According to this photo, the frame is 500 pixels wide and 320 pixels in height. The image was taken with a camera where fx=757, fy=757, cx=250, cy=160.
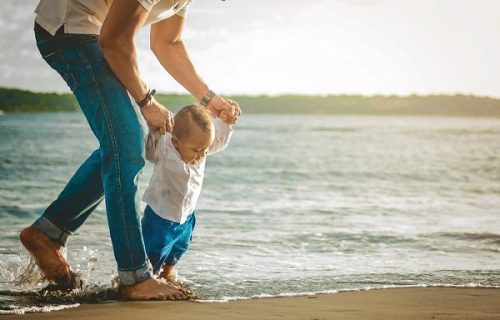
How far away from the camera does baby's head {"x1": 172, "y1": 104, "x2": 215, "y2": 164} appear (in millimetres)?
3910

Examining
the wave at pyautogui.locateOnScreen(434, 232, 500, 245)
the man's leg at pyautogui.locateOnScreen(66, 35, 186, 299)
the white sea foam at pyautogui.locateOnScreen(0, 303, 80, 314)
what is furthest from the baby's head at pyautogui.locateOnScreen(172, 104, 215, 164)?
the wave at pyautogui.locateOnScreen(434, 232, 500, 245)

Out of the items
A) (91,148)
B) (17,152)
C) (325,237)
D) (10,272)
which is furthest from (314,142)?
(10,272)

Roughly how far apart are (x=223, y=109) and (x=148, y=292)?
3.69ft

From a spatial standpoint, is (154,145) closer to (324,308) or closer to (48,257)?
(48,257)

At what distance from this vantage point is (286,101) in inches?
2817

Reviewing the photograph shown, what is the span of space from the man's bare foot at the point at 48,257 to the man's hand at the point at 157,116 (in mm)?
938

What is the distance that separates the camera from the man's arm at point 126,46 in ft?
10.8

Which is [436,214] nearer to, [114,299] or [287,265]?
[287,265]

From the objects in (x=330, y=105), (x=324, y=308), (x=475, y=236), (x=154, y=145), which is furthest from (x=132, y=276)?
(x=330, y=105)

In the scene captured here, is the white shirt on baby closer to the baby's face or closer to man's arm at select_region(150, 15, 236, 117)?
the baby's face

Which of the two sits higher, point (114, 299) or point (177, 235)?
point (177, 235)

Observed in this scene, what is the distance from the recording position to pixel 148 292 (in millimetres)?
3588

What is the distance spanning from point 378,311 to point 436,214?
6008mm

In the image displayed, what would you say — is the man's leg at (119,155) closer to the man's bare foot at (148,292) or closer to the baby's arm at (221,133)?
the man's bare foot at (148,292)
